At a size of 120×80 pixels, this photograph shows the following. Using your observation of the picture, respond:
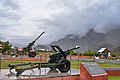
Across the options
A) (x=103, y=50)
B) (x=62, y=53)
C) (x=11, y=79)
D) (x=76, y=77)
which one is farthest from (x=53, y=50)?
(x=103, y=50)

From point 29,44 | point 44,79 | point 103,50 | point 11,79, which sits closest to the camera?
point 11,79

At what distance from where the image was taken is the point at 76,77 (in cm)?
1257

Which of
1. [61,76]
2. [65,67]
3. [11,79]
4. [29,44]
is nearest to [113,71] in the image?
[65,67]

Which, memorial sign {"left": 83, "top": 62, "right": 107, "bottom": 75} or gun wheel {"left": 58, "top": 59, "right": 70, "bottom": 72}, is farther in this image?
gun wheel {"left": 58, "top": 59, "right": 70, "bottom": 72}

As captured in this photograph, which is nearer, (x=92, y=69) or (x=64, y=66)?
(x=92, y=69)

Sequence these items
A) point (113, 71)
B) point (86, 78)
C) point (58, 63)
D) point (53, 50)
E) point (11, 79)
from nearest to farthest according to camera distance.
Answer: point (11, 79)
point (86, 78)
point (58, 63)
point (53, 50)
point (113, 71)

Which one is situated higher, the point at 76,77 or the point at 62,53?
the point at 62,53

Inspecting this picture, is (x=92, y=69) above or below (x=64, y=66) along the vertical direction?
below

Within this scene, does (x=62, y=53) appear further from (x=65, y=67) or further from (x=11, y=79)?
(x=11, y=79)

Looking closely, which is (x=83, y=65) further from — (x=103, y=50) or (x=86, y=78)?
(x=103, y=50)

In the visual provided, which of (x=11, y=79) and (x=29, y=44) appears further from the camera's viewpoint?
(x=29, y=44)

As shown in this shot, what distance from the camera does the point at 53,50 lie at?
1420 cm

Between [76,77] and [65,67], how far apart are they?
1.05 metres

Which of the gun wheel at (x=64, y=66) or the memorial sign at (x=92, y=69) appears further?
the gun wheel at (x=64, y=66)
